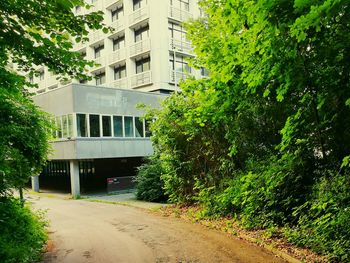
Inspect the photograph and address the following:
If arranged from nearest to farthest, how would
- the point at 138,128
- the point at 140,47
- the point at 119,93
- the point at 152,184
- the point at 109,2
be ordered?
1. the point at 152,184
2. the point at 119,93
3. the point at 138,128
4. the point at 140,47
5. the point at 109,2

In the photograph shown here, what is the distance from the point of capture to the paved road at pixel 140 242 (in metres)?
8.36

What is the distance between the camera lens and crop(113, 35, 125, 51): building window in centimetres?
3453

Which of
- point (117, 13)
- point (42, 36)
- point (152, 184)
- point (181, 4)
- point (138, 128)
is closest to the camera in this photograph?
point (42, 36)

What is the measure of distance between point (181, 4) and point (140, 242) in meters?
29.0

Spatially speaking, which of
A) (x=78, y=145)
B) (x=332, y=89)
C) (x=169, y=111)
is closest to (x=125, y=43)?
(x=78, y=145)

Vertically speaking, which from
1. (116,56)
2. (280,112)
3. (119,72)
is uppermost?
(116,56)

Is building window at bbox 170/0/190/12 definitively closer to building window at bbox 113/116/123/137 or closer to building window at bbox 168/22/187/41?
building window at bbox 168/22/187/41

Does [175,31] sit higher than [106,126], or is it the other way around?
[175,31]

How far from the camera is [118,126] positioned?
2567 centimetres

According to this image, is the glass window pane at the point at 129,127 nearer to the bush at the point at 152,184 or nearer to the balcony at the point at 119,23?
the bush at the point at 152,184

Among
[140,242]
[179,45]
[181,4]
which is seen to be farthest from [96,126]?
[181,4]

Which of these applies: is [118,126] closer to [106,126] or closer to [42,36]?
[106,126]

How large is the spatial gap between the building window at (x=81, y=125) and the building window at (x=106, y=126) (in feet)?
4.90

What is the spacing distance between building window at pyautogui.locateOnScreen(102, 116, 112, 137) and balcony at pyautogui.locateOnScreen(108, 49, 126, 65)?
36.4 ft
